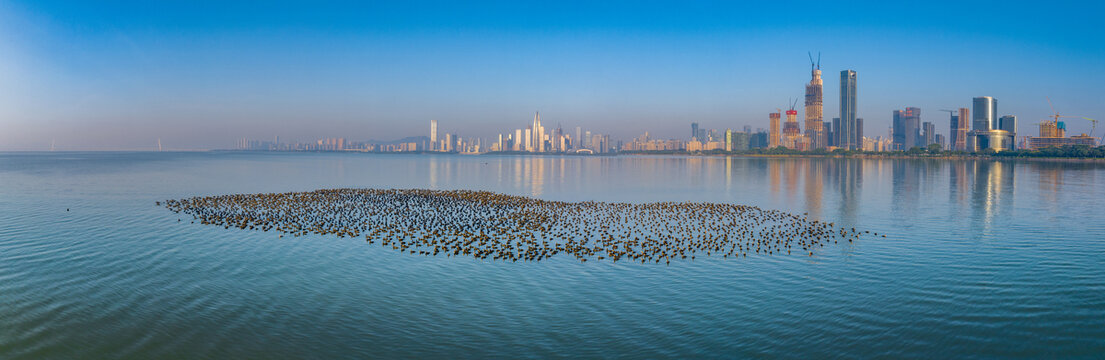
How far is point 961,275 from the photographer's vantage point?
2252cm

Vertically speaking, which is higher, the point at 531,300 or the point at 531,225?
the point at 531,225

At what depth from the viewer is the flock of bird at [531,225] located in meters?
27.5

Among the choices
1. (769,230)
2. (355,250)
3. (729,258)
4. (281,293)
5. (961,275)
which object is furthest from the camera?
(769,230)

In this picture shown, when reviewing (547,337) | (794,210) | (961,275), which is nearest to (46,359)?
(547,337)

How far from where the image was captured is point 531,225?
1409 inches

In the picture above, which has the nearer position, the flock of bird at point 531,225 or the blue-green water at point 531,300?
the blue-green water at point 531,300

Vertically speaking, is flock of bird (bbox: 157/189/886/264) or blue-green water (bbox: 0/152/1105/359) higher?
flock of bird (bbox: 157/189/886/264)

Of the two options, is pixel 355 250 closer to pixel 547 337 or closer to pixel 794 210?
pixel 547 337

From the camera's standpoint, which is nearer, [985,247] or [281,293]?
[281,293]

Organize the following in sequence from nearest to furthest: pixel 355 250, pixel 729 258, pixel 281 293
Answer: pixel 281 293
pixel 729 258
pixel 355 250

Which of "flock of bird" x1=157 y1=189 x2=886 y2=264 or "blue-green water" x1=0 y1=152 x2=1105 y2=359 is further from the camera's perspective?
"flock of bird" x1=157 y1=189 x2=886 y2=264

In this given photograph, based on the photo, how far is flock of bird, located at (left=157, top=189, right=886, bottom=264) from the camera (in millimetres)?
27484

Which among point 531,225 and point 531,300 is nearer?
point 531,300

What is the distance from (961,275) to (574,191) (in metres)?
45.9
